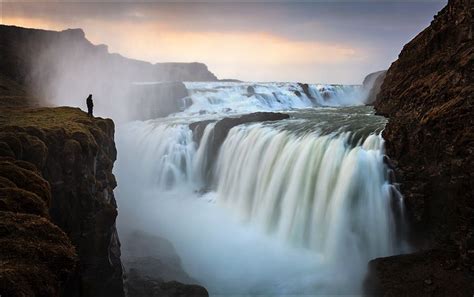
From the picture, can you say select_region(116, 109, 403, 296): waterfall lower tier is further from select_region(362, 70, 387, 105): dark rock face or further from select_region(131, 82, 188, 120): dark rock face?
select_region(362, 70, 387, 105): dark rock face

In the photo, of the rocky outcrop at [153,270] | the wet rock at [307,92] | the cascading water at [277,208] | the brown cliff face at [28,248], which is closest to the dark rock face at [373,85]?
the wet rock at [307,92]

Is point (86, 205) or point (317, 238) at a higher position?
point (86, 205)

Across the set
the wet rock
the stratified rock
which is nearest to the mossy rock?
the stratified rock

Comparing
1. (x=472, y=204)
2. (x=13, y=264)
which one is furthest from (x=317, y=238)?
(x=13, y=264)

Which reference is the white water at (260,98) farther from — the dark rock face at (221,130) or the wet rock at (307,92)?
the dark rock face at (221,130)

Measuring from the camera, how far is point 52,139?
14.5 metres

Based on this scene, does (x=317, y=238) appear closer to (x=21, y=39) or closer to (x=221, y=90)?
(x=221, y=90)

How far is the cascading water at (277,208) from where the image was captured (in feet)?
58.7

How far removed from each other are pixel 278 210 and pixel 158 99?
3681 cm

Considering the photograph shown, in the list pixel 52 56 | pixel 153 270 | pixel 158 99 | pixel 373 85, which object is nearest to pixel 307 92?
pixel 373 85

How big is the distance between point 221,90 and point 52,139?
50.1 metres

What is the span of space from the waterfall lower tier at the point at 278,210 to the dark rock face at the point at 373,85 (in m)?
32.2

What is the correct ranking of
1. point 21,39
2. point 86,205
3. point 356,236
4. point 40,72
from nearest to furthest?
point 86,205 → point 356,236 → point 40,72 → point 21,39

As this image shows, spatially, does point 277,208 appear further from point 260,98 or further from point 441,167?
point 260,98
